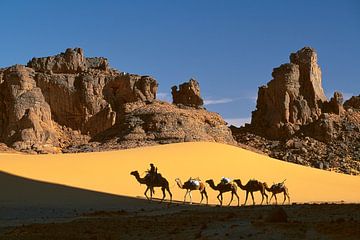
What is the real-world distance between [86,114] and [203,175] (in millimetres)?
36285

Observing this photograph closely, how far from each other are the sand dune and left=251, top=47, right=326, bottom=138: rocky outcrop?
3073cm

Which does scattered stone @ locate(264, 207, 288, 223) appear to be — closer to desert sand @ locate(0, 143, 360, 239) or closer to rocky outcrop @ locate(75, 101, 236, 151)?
desert sand @ locate(0, 143, 360, 239)

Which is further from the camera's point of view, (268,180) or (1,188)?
(268,180)

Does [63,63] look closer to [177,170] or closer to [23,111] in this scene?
[23,111]

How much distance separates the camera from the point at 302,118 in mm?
69312

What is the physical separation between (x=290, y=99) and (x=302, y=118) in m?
2.69

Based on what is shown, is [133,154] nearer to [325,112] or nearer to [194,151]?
[194,151]

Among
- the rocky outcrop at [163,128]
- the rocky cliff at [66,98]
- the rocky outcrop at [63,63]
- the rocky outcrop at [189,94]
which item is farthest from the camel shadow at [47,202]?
the rocky outcrop at [63,63]

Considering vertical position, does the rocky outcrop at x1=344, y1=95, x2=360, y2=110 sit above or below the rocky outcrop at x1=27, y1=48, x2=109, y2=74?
below

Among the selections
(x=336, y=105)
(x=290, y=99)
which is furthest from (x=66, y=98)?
(x=336, y=105)

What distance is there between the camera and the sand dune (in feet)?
89.0

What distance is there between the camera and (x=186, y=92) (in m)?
60.9

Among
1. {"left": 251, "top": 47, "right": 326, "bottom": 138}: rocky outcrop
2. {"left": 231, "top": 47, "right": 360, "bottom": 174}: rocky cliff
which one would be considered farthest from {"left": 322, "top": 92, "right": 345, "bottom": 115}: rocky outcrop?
{"left": 251, "top": 47, "right": 326, "bottom": 138}: rocky outcrop

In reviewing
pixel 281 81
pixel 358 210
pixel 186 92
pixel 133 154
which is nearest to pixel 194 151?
pixel 133 154
